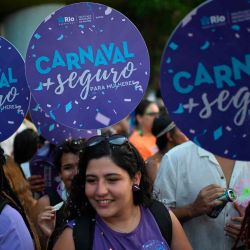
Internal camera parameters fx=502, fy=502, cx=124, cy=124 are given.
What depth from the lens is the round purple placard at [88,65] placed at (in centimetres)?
288

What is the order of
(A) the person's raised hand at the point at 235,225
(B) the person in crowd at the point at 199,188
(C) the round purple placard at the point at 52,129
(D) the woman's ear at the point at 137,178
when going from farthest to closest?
(C) the round purple placard at the point at 52,129 < (B) the person in crowd at the point at 199,188 < (A) the person's raised hand at the point at 235,225 < (D) the woman's ear at the point at 137,178

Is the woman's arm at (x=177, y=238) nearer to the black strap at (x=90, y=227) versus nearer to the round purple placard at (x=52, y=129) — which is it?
the black strap at (x=90, y=227)

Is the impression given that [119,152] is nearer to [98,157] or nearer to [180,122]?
[98,157]

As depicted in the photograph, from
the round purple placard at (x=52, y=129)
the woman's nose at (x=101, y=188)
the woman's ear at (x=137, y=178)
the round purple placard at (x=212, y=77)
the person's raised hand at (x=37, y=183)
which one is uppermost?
the round purple placard at (x=212, y=77)

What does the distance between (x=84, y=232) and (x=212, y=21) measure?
109 centimetres

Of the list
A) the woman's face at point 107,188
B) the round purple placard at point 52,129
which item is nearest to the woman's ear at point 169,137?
the round purple placard at point 52,129

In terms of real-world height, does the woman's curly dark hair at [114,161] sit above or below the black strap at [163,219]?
above

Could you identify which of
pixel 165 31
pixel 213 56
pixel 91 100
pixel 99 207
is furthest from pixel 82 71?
pixel 165 31

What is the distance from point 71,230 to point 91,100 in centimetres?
86

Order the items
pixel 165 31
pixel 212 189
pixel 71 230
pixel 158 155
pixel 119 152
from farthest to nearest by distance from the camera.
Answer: pixel 165 31 → pixel 158 155 → pixel 212 189 → pixel 119 152 → pixel 71 230

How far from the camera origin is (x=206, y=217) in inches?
117

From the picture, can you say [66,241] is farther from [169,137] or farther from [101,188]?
[169,137]

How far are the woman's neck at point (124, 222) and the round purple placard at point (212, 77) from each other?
620 millimetres

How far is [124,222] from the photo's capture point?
7.90 feet
